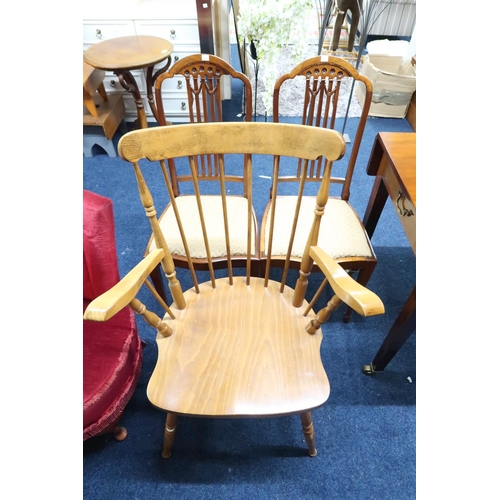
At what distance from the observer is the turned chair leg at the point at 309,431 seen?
989mm

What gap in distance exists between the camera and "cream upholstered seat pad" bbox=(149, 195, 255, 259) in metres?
1.14

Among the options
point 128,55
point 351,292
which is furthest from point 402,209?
point 128,55

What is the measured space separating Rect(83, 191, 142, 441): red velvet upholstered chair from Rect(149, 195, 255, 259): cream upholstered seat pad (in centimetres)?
24

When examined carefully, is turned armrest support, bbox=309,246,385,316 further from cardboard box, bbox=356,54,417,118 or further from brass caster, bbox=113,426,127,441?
cardboard box, bbox=356,54,417,118

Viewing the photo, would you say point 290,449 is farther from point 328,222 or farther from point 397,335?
point 328,222

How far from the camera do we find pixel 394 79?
240 centimetres

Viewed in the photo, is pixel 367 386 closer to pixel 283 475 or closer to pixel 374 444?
pixel 374 444

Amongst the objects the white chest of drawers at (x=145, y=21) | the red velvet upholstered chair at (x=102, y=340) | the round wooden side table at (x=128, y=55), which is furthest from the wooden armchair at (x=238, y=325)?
the white chest of drawers at (x=145, y=21)

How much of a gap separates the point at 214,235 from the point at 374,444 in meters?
0.92

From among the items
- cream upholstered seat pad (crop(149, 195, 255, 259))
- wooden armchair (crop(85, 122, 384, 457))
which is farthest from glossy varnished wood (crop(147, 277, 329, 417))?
cream upholstered seat pad (crop(149, 195, 255, 259))

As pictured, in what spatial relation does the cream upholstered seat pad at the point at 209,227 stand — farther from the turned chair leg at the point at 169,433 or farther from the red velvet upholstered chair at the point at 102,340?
the turned chair leg at the point at 169,433

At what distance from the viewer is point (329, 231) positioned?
1.18 meters

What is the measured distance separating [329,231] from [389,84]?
1.90 metres

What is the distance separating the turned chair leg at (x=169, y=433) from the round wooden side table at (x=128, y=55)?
162 cm
